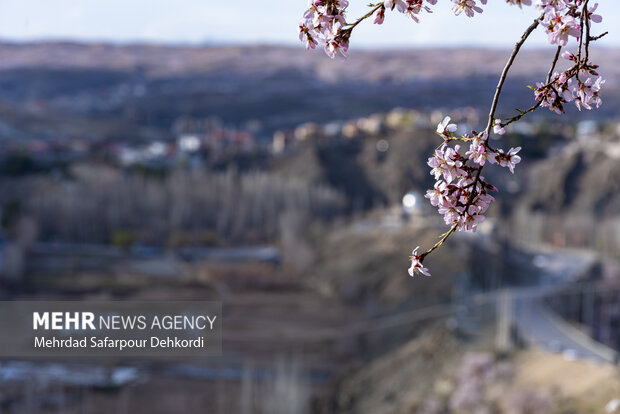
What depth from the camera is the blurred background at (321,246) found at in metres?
9.61

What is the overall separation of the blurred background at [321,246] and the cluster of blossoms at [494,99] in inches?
205

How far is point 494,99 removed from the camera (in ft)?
3.97

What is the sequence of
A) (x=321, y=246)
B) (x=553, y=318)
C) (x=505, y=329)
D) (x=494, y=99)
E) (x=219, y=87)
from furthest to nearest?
(x=219, y=87) → (x=321, y=246) → (x=553, y=318) → (x=505, y=329) → (x=494, y=99)

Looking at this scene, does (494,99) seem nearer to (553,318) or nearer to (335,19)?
(335,19)

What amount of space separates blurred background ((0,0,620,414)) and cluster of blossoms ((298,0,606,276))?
205 inches

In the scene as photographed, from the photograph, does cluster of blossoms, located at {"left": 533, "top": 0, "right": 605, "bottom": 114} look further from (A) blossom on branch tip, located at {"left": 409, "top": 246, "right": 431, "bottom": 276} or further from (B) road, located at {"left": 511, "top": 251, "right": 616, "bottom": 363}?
(B) road, located at {"left": 511, "top": 251, "right": 616, "bottom": 363}

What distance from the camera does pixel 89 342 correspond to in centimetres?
1032

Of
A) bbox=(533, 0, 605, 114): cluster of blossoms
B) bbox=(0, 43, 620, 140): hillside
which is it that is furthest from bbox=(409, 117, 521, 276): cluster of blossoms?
bbox=(0, 43, 620, 140): hillside

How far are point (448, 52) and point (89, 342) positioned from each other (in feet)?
112

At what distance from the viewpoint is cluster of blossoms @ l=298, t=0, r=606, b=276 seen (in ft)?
3.95

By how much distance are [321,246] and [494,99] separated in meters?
17.4

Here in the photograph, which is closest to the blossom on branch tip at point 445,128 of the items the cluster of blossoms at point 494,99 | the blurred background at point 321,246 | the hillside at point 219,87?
the cluster of blossoms at point 494,99

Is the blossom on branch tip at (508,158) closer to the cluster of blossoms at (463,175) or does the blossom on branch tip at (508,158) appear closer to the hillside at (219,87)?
the cluster of blossoms at (463,175)

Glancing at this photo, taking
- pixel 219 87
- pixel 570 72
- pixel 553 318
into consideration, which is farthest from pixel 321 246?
pixel 219 87
